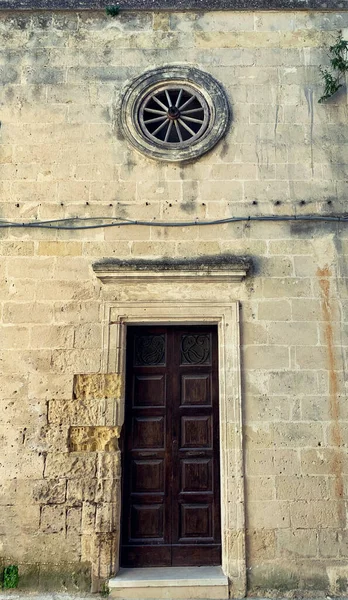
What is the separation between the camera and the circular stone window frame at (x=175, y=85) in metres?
5.92

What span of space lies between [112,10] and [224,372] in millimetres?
4288

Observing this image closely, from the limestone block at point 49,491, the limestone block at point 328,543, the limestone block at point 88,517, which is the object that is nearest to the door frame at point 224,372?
the limestone block at point 88,517

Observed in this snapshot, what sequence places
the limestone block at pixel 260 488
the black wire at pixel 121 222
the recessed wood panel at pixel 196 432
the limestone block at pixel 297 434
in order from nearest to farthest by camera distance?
the limestone block at pixel 260 488 < the limestone block at pixel 297 434 < the recessed wood panel at pixel 196 432 < the black wire at pixel 121 222

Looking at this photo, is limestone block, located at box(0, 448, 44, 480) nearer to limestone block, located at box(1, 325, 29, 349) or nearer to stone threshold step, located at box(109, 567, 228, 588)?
limestone block, located at box(1, 325, 29, 349)

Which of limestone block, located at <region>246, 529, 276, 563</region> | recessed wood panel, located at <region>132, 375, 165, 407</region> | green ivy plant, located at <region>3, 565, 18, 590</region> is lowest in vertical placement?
green ivy plant, located at <region>3, 565, 18, 590</region>

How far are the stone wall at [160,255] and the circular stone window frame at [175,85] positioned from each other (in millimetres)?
117

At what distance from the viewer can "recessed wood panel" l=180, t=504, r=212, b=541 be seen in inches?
209

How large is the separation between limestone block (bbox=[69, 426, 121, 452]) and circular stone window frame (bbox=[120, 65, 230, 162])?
2.89 m

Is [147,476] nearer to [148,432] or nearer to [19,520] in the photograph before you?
[148,432]

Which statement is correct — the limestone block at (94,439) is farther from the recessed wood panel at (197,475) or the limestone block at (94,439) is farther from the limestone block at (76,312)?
the limestone block at (76,312)

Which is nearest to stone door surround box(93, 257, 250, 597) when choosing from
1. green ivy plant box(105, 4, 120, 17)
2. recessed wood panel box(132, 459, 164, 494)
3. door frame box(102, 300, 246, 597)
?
door frame box(102, 300, 246, 597)

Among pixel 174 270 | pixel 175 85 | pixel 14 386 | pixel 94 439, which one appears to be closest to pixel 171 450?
pixel 94 439

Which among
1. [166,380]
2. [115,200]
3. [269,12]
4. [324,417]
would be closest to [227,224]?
[115,200]

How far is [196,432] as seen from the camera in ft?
18.0
